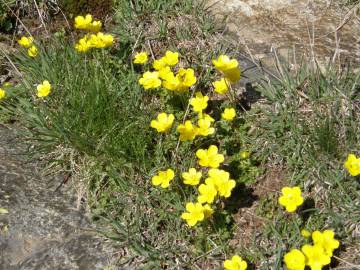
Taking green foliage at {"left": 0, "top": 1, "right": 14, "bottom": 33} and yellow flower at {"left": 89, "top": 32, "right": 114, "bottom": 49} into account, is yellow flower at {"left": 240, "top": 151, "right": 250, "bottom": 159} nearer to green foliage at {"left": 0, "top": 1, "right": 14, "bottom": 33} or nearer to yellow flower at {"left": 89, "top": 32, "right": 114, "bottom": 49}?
yellow flower at {"left": 89, "top": 32, "right": 114, "bottom": 49}

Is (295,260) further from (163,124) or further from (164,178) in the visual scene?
(163,124)

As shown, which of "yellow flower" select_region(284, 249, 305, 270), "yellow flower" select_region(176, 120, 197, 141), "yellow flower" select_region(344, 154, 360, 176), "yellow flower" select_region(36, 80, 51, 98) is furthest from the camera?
"yellow flower" select_region(36, 80, 51, 98)

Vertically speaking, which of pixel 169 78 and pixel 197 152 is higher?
pixel 169 78

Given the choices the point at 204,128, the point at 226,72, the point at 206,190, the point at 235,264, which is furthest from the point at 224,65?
the point at 235,264

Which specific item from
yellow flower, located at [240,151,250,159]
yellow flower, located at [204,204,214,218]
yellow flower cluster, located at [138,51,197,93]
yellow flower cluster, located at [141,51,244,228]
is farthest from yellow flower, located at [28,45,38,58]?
yellow flower, located at [204,204,214,218]

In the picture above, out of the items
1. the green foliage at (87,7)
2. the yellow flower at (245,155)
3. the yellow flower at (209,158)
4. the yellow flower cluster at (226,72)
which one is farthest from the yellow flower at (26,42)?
the yellow flower at (245,155)

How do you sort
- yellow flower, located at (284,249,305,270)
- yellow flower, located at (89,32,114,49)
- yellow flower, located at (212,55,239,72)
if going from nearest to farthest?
yellow flower, located at (284,249,305,270), yellow flower, located at (212,55,239,72), yellow flower, located at (89,32,114,49)

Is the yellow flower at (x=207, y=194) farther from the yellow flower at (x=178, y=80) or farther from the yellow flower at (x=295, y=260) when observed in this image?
the yellow flower at (x=178, y=80)
